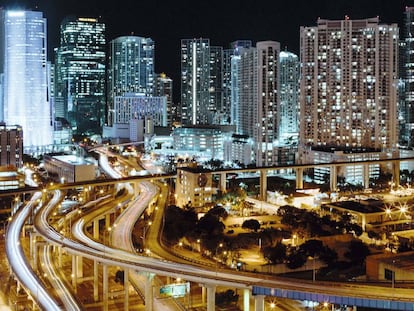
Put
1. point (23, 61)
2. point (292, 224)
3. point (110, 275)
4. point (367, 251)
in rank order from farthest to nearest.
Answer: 1. point (23, 61)
2. point (292, 224)
3. point (367, 251)
4. point (110, 275)

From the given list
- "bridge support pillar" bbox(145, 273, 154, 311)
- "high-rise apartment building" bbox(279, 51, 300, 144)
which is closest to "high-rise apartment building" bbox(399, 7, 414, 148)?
"high-rise apartment building" bbox(279, 51, 300, 144)

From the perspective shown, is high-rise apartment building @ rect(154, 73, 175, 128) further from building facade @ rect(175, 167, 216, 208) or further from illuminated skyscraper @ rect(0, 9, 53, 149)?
building facade @ rect(175, 167, 216, 208)

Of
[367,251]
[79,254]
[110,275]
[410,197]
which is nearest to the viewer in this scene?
[79,254]

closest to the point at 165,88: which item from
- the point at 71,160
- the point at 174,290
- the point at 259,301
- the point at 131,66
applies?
the point at 131,66

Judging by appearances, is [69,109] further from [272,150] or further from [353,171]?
[353,171]

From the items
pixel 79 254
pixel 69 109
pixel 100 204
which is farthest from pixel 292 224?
pixel 69 109

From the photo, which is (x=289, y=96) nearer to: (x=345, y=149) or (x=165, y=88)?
(x=345, y=149)

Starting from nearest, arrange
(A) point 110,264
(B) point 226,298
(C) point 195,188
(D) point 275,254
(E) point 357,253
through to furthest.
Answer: (A) point 110,264
(B) point 226,298
(D) point 275,254
(E) point 357,253
(C) point 195,188
